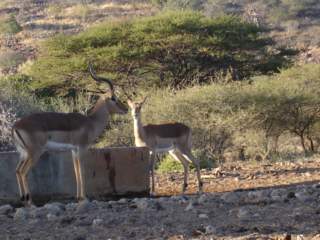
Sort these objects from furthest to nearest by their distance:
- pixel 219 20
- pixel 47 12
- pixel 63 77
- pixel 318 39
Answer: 1. pixel 47 12
2. pixel 318 39
3. pixel 219 20
4. pixel 63 77

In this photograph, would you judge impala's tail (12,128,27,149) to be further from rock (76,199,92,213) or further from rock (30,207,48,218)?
rock (30,207,48,218)

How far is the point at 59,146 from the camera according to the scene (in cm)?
1023

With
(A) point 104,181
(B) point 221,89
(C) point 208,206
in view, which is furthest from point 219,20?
(C) point 208,206

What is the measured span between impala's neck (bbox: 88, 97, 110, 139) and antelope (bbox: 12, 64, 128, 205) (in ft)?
0.11

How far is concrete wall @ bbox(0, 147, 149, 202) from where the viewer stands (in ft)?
33.4

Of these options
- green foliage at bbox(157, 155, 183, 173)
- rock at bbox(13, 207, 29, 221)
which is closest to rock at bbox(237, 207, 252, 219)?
rock at bbox(13, 207, 29, 221)

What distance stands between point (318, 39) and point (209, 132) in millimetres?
34129

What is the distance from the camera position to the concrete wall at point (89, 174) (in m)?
10.2

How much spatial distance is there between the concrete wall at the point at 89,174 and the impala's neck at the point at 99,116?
1.64 ft

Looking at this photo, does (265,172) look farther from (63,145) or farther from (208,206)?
(208,206)

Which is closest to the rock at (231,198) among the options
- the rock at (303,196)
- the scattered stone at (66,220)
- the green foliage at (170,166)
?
the rock at (303,196)

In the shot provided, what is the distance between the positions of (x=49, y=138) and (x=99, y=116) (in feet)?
4.16

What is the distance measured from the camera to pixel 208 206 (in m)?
7.78

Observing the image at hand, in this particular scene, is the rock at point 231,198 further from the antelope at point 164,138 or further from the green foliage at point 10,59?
the green foliage at point 10,59
